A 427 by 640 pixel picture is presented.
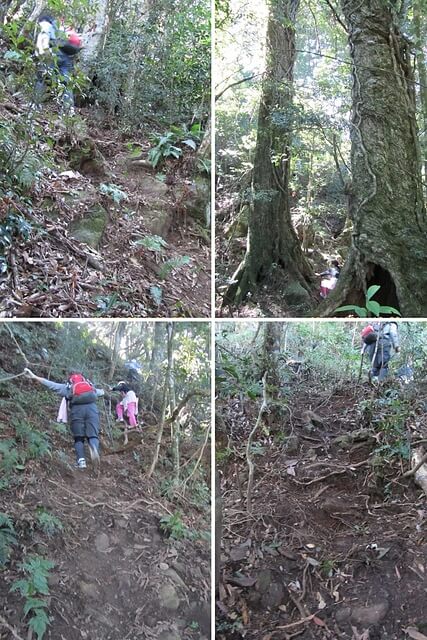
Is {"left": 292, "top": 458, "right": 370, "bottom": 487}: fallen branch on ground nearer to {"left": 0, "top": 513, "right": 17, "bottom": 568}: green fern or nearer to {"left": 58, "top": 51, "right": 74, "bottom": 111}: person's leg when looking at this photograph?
{"left": 0, "top": 513, "right": 17, "bottom": 568}: green fern

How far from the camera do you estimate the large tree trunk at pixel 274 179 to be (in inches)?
131

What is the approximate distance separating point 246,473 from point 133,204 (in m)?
2.10

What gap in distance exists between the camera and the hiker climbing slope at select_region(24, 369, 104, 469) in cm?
260

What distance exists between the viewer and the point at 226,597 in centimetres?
261

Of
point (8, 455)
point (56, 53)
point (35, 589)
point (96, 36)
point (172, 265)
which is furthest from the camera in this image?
point (96, 36)

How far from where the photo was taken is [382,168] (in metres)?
2.95

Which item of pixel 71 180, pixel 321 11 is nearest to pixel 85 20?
pixel 71 180

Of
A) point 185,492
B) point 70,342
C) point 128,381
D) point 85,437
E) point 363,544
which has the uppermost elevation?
point 70,342

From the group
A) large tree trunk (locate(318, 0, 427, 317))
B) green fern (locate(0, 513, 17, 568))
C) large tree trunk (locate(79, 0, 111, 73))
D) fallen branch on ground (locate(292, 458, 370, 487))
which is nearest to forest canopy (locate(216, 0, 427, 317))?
large tree trunk (locate(318, 0, 427, 317))

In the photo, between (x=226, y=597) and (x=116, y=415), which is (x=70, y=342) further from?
(x=226, y=597)

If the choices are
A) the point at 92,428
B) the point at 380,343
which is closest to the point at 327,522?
the point at 380,343

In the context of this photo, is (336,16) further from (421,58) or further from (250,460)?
(250,460)

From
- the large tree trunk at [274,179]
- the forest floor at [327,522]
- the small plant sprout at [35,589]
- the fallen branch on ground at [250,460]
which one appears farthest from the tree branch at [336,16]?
the small plant sprout at [35,589]

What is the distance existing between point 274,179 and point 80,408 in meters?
2.39
